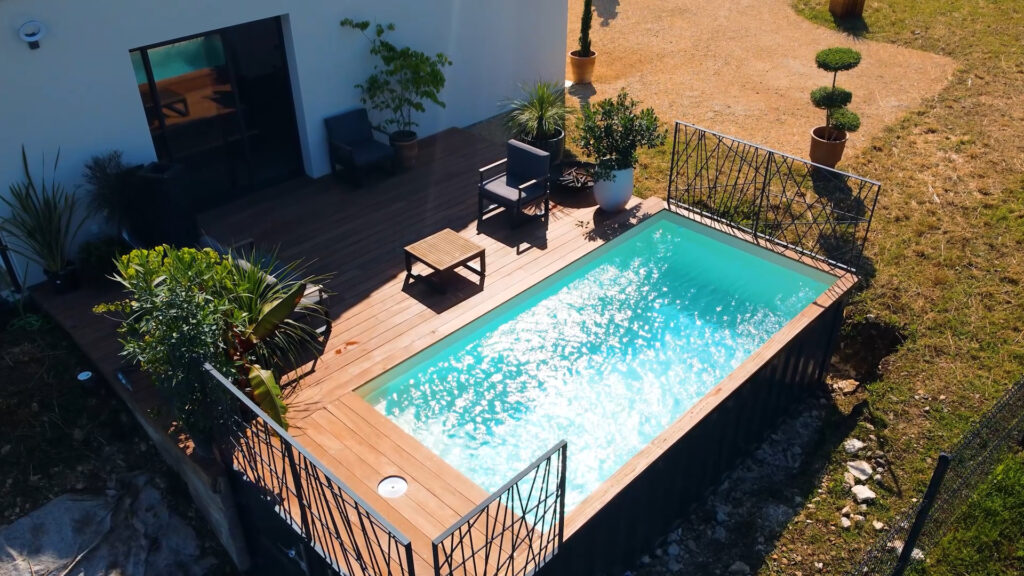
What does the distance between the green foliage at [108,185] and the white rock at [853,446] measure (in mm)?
7875

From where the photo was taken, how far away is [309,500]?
19.2ft

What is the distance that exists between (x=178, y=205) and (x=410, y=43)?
168 inches

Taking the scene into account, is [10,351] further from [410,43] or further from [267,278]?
[410,43]

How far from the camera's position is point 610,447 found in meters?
6.91

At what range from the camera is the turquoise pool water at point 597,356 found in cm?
693

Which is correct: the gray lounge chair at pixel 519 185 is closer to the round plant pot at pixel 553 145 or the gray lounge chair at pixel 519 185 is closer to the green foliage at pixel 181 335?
the round plant pot at pixel 553 145

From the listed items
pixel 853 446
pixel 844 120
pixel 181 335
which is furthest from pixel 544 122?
pixel 181 335

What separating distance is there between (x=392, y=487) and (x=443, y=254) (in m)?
2.97

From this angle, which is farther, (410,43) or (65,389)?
(410,43)

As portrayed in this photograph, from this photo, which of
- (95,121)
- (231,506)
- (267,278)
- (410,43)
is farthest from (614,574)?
(410,43)

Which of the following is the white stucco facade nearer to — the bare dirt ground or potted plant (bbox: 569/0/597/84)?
potted plant (bbox: 569/0/597/84)

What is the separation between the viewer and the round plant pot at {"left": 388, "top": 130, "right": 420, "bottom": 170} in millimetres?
11000

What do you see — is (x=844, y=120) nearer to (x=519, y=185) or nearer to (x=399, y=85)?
(x=519, y=185)

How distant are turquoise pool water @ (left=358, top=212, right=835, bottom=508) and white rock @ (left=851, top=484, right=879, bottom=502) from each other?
5.21ft
